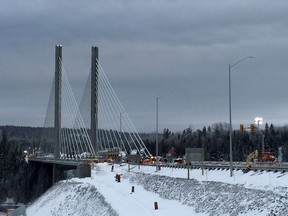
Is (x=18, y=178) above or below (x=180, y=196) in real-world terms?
below

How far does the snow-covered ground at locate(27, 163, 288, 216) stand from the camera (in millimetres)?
30812

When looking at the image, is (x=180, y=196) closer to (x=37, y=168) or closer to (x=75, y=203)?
(x=75, y=203)

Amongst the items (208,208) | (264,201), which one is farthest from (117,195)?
(264,201)

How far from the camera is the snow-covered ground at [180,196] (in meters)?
30.8

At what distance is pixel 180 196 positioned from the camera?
136ft

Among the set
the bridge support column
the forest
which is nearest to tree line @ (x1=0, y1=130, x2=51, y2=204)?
the forest

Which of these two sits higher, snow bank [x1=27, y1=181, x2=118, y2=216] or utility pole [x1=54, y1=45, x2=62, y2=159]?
utility pole [x1=54, y1=45, x2=62, y2=159]

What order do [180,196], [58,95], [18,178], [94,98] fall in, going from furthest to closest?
[18,178] < [58,95] < [94,98] < [180,196]

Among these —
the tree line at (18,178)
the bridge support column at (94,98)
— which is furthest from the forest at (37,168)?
the bridge support column at (94,98)

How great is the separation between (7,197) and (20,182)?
7.05 m

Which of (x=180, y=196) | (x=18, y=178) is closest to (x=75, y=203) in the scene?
(x=180, y=196)

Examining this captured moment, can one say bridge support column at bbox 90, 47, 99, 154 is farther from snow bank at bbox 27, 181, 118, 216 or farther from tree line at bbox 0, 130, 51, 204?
tree line at bbox 0, 130, 51, 204

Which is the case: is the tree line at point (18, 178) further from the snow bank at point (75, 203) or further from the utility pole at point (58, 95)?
the snow bank at point (75, 203)

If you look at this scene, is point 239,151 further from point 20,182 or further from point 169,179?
point 169,179
